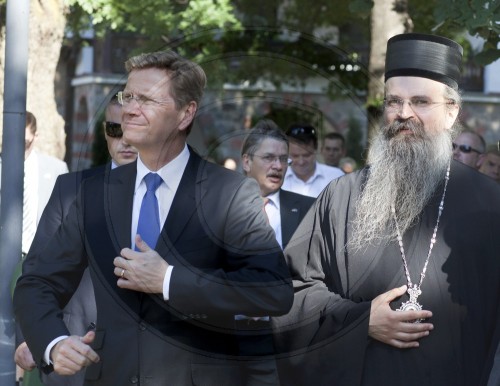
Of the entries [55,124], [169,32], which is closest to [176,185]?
[55,124]

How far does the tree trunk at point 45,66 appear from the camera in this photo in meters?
10.7

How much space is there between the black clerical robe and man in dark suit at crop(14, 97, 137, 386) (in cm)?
90

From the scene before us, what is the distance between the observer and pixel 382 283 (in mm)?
4465

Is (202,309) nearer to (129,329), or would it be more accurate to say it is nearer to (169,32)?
(129,329)

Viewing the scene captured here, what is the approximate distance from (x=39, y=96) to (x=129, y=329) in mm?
7175

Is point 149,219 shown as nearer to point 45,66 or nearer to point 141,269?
point 141,269

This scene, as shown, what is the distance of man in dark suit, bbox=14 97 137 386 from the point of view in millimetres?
4508

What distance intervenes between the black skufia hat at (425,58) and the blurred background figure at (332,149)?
237 inches

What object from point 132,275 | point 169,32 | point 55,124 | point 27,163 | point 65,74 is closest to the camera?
point 132,275

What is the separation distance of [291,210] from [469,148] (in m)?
3.10

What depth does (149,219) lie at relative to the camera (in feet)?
13.6

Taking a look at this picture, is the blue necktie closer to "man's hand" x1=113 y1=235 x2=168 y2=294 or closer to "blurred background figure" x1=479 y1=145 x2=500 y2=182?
"man's hand" x1=113 y1=235 x2=168 y2=294

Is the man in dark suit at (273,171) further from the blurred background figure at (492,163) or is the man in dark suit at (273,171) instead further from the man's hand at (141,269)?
the blurred background figure at (492,163)

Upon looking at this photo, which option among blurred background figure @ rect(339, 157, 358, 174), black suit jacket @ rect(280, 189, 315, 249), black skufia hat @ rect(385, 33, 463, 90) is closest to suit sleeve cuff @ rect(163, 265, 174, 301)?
black skufia hat @ rect(385, 33, 463, 90)
